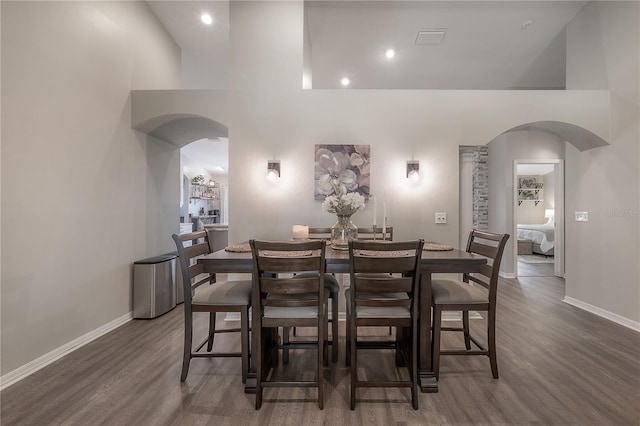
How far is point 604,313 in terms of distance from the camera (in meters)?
3.18

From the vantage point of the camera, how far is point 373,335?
2711 mm

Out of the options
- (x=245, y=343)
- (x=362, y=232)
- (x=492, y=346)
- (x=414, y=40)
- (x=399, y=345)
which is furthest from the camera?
(x=414, y=40)

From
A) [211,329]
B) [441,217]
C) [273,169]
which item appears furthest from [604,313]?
[211,329]

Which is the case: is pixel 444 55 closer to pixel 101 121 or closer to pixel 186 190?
pixel 101 121

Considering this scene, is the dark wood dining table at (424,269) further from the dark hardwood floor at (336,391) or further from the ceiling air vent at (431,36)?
the ceiling air vent at (431,36)

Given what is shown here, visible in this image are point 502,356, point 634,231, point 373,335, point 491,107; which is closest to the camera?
point 502,356

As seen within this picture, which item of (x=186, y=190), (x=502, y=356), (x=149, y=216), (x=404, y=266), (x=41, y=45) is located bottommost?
(x=502, y=356)

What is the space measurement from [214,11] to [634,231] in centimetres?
537

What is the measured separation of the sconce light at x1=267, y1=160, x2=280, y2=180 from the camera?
312cm

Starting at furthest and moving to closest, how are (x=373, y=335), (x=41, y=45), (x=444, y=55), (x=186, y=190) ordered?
(x=186, y=190)
(x=444, y=55)
(x=373, y=335)
(x=41, y=45)

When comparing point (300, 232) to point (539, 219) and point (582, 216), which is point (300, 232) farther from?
point (539, 219)

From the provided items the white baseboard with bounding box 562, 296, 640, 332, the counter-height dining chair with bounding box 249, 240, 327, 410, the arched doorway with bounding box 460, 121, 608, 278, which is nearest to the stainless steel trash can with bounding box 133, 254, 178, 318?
the counter-height dining chair with bounding box 249, 240, 327, 410

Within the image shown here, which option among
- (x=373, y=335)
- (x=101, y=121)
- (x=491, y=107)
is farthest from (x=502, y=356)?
(x=101, y=121)

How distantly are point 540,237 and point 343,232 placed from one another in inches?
267
